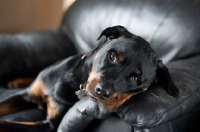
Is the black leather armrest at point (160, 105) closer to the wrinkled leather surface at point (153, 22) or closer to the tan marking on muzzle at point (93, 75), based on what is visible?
the tan marking on muzzle at point (93, 75)

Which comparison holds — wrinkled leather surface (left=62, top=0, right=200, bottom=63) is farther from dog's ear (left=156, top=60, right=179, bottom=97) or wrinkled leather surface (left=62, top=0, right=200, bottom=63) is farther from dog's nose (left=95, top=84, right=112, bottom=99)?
dog's nose (left=95, top=84, right=112, bottom=99)

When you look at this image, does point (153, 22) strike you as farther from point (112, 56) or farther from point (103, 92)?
point (103, 92)

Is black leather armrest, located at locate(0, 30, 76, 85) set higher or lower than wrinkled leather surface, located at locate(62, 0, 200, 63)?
lower

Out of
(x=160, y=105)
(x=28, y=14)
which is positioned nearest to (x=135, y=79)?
(x=160, y=105)

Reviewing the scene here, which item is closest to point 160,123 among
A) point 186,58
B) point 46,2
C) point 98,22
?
point 186,58

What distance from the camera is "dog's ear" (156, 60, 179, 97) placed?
1.23 m

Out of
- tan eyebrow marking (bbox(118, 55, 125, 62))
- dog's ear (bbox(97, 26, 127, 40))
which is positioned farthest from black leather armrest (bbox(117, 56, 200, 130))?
dog's ear (bbox(97, 26, 127, 40))

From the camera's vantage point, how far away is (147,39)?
1.83 meters

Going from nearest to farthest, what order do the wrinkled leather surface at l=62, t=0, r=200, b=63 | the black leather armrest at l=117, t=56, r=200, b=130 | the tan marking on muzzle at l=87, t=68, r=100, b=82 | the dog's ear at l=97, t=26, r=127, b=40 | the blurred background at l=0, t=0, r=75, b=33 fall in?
the black leather armrest at l=117, t=56, r=200, b=130, the tan marking on muzzle at l=87, t=68, r=100, b=82, the dog's ear at l=97, t=26, r=127, b=40, the wrinkled leather surface at l=62, t=0, r=200, b=63, the blurred background at l=0, t=0, r=75, b=33

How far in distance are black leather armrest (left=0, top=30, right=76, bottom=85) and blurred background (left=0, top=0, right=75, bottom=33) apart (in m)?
0.42

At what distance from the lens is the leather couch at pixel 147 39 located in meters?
1.19

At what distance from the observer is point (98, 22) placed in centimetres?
213

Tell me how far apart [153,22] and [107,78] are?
748 millimetres

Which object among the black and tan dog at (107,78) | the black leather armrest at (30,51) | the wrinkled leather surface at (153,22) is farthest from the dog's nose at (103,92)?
the black leather armrest at (30,51)
